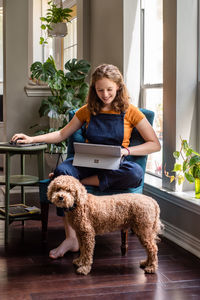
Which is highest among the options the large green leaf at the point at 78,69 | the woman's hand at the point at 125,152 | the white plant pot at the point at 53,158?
the large green leaf at the point at 78,69

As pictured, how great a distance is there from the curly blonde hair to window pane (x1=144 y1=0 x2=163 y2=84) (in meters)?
0.92

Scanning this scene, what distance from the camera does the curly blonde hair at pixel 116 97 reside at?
9.00ft

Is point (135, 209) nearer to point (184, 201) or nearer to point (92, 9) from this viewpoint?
point (184, 201)

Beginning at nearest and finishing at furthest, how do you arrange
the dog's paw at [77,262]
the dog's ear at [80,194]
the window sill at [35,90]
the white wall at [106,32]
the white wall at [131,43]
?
the dog's ear at [80,194] < the dog's paw at [77,262] < the white wall at [131,43] < the white wall at [106,32] < the window sill at [35,90]

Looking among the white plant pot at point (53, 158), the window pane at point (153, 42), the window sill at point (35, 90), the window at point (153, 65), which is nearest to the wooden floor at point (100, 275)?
the window at point (153, 65)

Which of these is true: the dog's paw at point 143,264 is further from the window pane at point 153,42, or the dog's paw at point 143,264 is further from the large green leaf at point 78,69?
the large green leaf at point 78,69

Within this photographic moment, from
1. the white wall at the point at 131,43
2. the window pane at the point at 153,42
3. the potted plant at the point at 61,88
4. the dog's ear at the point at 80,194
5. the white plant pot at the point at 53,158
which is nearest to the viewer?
the dog's ear at the point at 80,194

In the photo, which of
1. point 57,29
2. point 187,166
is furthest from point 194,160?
point 57,29

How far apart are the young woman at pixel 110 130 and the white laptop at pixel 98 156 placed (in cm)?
8

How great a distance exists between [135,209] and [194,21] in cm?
137

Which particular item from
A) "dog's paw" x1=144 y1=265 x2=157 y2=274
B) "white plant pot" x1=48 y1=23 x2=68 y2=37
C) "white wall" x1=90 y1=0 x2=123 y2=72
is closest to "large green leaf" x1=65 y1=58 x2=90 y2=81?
"white wall" x1=90 y1=0 x2=123 y2=72

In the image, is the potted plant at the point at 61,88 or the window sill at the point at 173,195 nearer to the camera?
the window sill at the point at 173,195

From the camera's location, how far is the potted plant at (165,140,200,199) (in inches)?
109

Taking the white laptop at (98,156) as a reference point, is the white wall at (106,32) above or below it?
A: above
